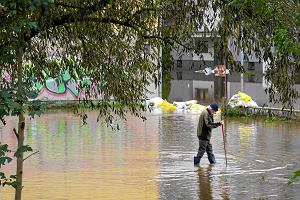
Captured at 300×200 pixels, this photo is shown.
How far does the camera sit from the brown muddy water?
1550 cm

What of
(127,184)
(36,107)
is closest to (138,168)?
(127,184)

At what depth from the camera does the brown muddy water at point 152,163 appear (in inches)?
610

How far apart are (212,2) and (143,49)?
Answer: 2.08 metres

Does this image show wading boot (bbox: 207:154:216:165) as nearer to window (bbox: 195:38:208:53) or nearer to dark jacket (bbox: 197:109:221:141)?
dark jacket (bbox: 197:109:221:141)

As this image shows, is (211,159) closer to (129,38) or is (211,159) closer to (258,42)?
(129,38)

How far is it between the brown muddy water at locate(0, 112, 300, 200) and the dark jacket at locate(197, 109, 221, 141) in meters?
0.70

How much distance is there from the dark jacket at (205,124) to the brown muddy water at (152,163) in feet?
2.30

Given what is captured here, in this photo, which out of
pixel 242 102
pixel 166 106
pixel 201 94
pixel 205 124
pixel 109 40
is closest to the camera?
pixel 109 40

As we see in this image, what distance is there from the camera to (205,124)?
1948 cm

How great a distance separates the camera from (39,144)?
2359 cm

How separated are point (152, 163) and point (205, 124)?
1586 millimetres

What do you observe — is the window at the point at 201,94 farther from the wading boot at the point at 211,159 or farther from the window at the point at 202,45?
the window at the point at 202,45

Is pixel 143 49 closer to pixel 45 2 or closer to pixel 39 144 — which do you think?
pixel 45 2

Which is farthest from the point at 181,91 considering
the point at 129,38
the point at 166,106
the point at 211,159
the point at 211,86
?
the point at 129,38
